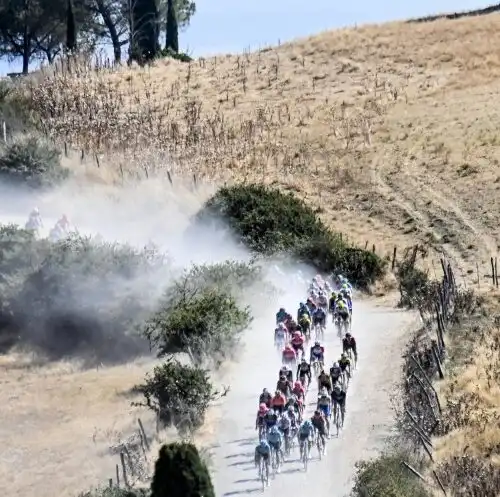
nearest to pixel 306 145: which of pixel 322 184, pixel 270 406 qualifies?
pixel 322 184

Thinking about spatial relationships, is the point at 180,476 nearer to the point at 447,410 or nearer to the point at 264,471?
the point at 264,471

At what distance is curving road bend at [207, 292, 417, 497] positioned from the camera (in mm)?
21484

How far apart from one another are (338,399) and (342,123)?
105 feet

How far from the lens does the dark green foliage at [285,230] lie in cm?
3844

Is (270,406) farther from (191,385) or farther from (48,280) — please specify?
(48,280)

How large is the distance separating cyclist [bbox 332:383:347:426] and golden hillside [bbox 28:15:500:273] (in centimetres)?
1757

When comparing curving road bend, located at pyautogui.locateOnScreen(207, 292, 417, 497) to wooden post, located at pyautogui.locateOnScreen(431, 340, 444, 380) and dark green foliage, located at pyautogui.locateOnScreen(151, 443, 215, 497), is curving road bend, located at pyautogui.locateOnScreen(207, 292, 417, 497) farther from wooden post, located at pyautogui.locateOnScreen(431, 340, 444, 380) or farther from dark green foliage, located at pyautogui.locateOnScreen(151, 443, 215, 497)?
A: dark green foliage, located at pyautogui.locateOnScreen(151, 443, 215, 497)

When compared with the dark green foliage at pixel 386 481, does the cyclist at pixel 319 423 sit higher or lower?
higher

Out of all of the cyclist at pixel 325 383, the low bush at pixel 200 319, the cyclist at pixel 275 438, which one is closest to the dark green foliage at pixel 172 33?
the low bush at pixel 200 319

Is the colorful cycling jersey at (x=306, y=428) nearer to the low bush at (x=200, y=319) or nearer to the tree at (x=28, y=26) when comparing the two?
the low bush at (x=200, y=319)

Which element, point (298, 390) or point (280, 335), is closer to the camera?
point (298, 390)

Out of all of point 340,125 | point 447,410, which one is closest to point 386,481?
point 447,410

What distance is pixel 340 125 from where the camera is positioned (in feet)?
177

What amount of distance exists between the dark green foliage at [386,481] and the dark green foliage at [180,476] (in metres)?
3.18
